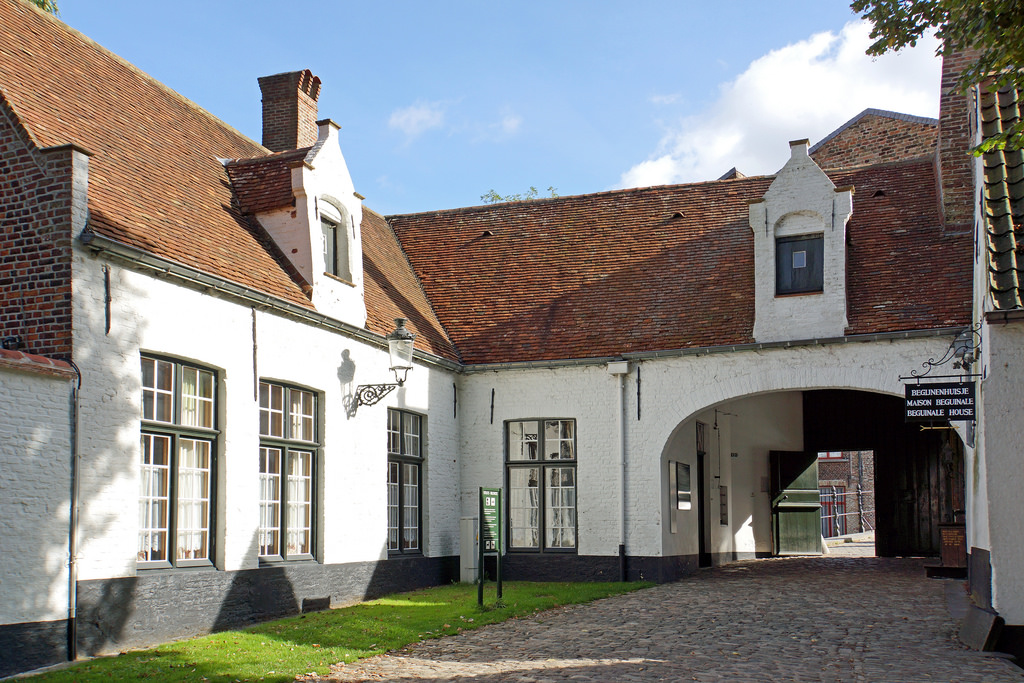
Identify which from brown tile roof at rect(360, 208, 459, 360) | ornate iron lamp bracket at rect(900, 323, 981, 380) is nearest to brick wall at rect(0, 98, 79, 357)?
brown tile roof at rect(360, 208, 459, 360)

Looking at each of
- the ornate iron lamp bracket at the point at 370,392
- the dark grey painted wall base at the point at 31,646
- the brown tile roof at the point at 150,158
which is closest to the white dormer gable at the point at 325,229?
the brown tile roof at the point at 150,158

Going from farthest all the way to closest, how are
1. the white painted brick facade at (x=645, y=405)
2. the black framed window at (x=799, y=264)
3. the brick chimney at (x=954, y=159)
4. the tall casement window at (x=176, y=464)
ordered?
the brick chimney at (x=954, y=159)
the black framed window at (x=799, y=264)
the white painted brick facade at (x=645, y=405)
the tall casement window at (x=176, y=464)

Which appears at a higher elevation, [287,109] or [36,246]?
[287,109]

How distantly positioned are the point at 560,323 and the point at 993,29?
9680 millimetres

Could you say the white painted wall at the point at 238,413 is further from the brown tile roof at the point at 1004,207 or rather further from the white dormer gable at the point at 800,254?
the brown tile roof at the point at 1004,207

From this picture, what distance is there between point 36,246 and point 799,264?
1012 centimetres

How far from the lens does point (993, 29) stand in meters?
6.96

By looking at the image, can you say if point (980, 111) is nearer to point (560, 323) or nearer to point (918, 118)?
point (560, 323)

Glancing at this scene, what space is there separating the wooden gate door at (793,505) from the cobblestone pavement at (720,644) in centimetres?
808

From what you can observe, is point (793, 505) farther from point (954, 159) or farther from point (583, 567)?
point (954, 159)

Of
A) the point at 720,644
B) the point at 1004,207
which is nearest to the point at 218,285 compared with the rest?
the point at 720,644

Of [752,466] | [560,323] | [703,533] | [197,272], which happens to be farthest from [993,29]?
[752,466]

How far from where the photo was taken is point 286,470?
11664 millimetres

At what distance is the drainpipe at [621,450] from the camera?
48.9 ft
